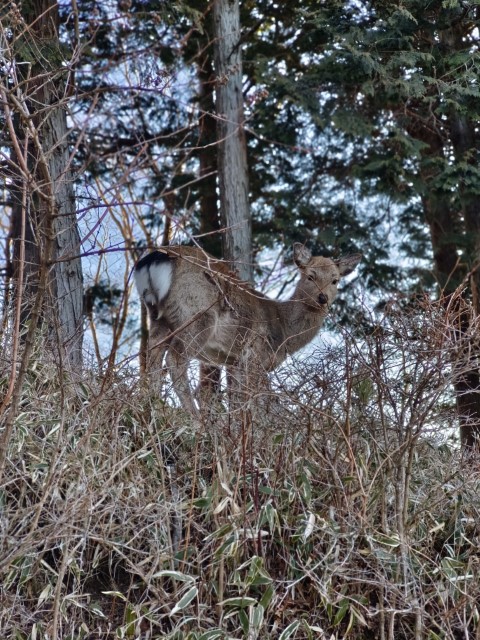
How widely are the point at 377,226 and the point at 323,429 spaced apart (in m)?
6.26

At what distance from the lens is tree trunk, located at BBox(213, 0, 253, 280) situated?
10.8 metres

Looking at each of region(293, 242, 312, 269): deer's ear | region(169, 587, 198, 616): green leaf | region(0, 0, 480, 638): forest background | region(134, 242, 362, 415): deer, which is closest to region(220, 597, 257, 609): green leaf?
region(0, 0, 480, 638): forest background

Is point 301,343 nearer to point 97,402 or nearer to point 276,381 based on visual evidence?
point 276,381

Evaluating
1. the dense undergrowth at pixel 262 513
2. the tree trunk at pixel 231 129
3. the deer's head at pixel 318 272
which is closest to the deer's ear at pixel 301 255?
the deer's head at pixel 318 272

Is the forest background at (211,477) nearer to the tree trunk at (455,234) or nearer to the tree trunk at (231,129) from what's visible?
the tree trunk at (455,234)

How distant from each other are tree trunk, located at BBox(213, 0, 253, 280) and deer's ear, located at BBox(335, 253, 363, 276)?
1.11 metres

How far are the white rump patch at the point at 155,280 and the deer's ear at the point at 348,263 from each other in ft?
7.06

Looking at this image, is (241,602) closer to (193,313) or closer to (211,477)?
(211,477)

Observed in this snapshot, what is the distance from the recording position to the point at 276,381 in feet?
22.9

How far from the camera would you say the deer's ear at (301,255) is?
10055mm

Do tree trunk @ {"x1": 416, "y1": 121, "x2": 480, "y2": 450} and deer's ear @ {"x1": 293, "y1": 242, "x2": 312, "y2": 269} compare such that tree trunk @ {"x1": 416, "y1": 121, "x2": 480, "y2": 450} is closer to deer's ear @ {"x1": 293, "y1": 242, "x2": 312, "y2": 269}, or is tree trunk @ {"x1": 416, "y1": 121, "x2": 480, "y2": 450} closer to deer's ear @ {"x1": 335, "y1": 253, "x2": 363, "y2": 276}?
deer's ear @ {"x1": 335, "y1": 253, "x2": 363, "y2": 276}

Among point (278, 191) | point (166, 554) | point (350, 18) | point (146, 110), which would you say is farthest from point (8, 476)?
point (146, 110)

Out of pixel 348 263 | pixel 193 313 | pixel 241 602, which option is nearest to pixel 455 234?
pixel 348 263

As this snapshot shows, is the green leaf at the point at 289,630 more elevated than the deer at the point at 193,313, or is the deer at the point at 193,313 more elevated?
the deer at the point at 193,313
